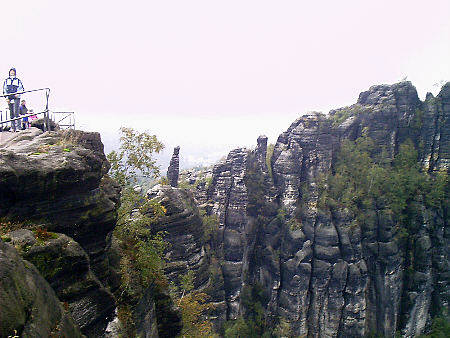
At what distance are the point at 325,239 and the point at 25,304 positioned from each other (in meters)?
43.3

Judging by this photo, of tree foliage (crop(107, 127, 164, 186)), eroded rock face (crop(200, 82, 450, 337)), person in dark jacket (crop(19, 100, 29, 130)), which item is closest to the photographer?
person in dark jacket (crop(19, 100, 29, 130))

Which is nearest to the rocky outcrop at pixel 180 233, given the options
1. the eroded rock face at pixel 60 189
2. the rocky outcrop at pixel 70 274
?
the eroded rock face at pixel 60 189

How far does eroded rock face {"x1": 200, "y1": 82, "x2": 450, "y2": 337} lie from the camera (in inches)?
1651

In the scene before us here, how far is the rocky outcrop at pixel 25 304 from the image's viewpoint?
5422 millimetres

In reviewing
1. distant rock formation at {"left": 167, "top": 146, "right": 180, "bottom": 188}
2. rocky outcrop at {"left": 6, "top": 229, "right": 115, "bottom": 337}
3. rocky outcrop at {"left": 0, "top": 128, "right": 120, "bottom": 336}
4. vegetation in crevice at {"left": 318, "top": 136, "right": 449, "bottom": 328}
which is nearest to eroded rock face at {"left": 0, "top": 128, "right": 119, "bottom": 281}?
rocky outcrop at {"left": 0, "top": 128, "right": 120, "bottom": 336}

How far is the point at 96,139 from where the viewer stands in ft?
43.8

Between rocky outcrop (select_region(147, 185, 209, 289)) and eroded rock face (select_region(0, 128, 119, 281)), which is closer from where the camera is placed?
eroded rock face (select_region(0, 128, 119, 281))

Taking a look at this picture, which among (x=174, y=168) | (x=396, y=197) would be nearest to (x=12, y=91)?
(x=174, y=168)

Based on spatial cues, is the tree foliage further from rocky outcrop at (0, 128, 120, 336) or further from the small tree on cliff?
rocky outcrop at (0, 128, 120, 336)

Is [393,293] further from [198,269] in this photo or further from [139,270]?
[139,270]

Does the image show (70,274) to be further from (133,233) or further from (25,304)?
(133,233)

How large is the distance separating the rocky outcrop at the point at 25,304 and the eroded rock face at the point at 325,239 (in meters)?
36.3

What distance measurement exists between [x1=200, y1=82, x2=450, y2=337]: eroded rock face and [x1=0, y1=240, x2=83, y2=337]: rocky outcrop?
1428 inches

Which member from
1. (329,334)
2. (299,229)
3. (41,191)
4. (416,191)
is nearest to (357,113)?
(416,191)
